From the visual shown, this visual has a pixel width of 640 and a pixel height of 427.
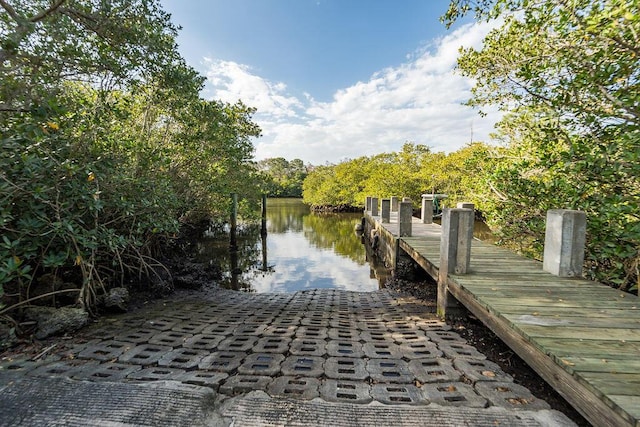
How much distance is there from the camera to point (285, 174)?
6569 centimetres

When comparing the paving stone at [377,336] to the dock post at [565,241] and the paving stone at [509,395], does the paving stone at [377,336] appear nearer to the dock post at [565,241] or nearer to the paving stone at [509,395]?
the paving stone at [509,395]

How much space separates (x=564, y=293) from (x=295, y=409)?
3.12m

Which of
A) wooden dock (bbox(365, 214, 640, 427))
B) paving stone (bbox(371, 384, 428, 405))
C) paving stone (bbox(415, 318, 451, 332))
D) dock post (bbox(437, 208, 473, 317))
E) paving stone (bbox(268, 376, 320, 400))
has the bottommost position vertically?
paving stone (bbox(415, 318, 451, 332))

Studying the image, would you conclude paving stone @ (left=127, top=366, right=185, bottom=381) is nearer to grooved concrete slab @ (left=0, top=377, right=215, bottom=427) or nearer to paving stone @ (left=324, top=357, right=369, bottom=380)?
grooved concrete slab @ (left=0, top=377, right=215, bottom=427)

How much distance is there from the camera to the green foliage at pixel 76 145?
3.10 meters

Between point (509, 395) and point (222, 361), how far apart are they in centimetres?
233

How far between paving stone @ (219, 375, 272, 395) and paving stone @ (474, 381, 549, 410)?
162 cm

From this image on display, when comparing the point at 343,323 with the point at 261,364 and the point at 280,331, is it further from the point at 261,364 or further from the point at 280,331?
the point at 261,364

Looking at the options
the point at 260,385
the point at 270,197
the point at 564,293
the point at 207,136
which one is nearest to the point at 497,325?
the point at 564,293

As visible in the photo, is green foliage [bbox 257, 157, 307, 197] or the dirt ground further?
green foliage [bbox 257, 157, 307, 197]

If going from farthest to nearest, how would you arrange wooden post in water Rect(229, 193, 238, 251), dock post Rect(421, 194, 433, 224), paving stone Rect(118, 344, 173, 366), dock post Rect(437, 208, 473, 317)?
wooden post in water Rect(229, 193, 238, 251) < dock post Rect(421, 194, 433, 224) < dock post Rect(437, 208, 473, 317) < paving stone Rect(118, 344, 173, 366)

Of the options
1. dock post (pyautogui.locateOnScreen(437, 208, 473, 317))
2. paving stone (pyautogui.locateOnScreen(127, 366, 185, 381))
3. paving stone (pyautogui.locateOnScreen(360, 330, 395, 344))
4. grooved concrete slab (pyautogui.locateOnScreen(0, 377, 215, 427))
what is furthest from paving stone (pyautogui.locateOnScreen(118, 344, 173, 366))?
dock post (pyautogui.locateOnScreen(437, 208, 473, 317))

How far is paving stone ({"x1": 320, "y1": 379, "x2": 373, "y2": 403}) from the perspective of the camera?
2062 mm

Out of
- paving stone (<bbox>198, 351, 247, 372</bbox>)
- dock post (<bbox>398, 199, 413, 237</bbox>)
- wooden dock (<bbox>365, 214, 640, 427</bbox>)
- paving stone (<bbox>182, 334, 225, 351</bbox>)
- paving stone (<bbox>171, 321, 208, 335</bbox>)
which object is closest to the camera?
wooden dock (<bbox>365, 214, 640, 427</bbox>)
